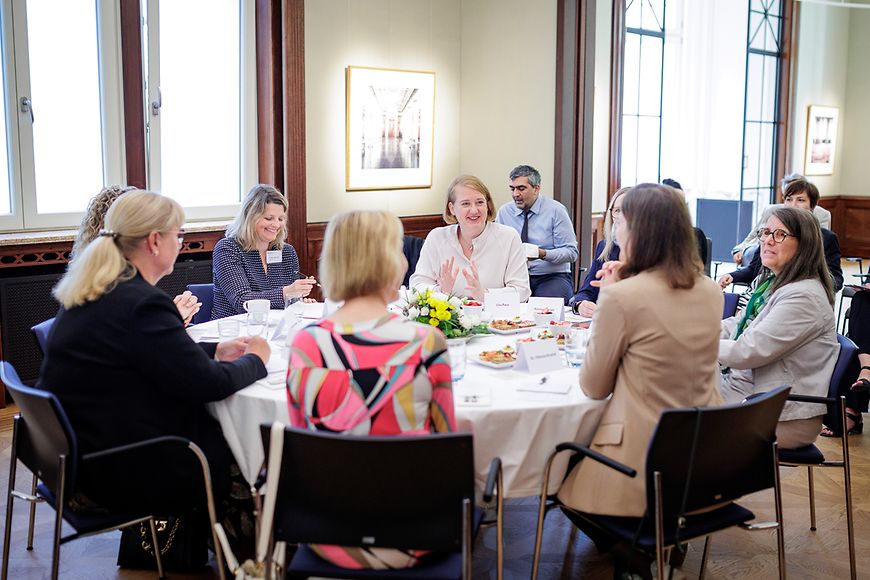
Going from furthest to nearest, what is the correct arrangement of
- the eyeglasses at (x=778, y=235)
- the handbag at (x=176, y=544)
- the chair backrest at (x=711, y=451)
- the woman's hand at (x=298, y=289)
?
the woman's hand at (x=298, y=289) < the eyeglasses at (x=778, y=235) < the handbag at (x=176, y=544) < the chair backrest at (x=711, y=451)

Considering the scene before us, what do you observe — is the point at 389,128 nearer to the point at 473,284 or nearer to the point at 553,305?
the point at 473,284

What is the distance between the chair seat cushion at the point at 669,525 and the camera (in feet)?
8.39

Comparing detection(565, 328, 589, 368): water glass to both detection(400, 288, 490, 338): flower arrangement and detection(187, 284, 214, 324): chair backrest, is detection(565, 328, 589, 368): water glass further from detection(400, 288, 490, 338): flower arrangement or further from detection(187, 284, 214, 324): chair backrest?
detection(187, 284, 214, 324): chair backrest

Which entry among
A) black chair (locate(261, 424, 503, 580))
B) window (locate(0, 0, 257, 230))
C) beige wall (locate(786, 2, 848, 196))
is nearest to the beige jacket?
black chair (locate(261, 424, 503, 580))

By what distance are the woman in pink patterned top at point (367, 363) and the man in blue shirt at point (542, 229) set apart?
3.84 meters

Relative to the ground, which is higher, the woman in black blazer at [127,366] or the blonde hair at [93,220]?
the blonde hair at [93,220]

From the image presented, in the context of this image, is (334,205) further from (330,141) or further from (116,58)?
(116,58)

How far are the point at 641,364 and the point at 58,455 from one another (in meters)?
1.71

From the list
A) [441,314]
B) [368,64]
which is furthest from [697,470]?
[368,64]

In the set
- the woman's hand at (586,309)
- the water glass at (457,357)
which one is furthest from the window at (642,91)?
the water glass at (457,357)

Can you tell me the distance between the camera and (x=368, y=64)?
7.25m

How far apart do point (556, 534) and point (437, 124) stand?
194 inches

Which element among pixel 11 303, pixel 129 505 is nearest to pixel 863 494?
pixel 129 505

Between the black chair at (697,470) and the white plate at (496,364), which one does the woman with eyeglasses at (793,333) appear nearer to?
the black chair at (697,470)
